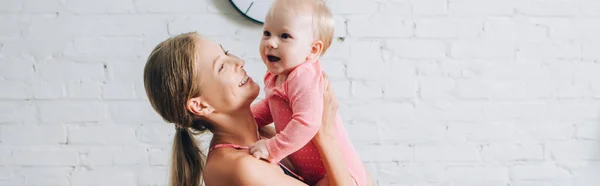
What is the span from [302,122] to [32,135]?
1.40 m

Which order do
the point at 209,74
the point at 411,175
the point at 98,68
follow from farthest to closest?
the point at 411,175 < the point at 98,68 < the point at 209,74

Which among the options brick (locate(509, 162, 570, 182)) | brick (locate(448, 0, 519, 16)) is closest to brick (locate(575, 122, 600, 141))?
brick (locate(509, 162, 570, 182))

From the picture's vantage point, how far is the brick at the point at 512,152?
241 centimetres

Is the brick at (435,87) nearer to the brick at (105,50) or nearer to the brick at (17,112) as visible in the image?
the brick at (105,50)

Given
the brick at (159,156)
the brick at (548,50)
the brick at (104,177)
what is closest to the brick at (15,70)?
the brick at (104,177)

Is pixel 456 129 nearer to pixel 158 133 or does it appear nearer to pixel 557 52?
pixel 557 52

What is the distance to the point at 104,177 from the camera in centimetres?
233

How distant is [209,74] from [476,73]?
1332 millimetres

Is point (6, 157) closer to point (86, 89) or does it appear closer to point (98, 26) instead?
point (86, 89)

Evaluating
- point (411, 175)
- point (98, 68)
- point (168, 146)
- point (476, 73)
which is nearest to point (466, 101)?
point (476, 73)

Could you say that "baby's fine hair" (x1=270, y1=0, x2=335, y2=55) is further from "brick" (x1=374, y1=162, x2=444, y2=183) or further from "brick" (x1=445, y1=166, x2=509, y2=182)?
"brick" (x1=445, y1=166, x2=509, y2=182)

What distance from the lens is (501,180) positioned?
244 centimetres

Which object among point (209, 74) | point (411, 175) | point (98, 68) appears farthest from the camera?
point (411, 175)

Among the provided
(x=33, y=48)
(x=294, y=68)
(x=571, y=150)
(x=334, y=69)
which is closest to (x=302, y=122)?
(x=294, y=68)
